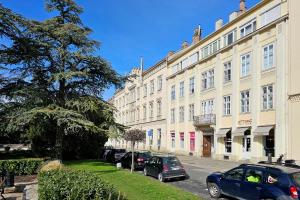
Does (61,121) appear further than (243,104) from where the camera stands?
No

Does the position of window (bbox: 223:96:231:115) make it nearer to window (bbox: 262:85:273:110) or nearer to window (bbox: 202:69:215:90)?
window (bbox: 202:69:215:90)

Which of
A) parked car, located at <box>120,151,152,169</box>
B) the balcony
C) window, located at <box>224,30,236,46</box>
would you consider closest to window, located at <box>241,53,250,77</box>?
window, located at <box>224,30,236,46</box>

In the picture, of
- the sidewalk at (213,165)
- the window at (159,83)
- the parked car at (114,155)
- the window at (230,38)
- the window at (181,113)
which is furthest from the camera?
the window at (159,83)

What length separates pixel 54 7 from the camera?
90.4ft

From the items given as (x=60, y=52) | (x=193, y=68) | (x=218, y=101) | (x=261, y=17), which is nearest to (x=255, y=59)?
(x=261, y=17)

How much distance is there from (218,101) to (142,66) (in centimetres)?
3145

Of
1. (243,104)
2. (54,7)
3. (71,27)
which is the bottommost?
(243,104)

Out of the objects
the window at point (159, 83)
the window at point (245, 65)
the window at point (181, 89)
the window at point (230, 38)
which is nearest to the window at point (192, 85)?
the window at point (181, 89)

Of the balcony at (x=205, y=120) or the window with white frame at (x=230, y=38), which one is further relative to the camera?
the balcony at (x=205, y=120)

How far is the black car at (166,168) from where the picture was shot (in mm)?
21000

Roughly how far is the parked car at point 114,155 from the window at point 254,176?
810 inches

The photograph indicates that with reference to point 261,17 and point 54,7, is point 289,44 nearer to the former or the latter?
point 261,17

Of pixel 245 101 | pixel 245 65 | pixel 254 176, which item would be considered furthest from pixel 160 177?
pixel 245 65

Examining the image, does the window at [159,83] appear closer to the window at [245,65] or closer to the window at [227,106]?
the window at [227,106]
